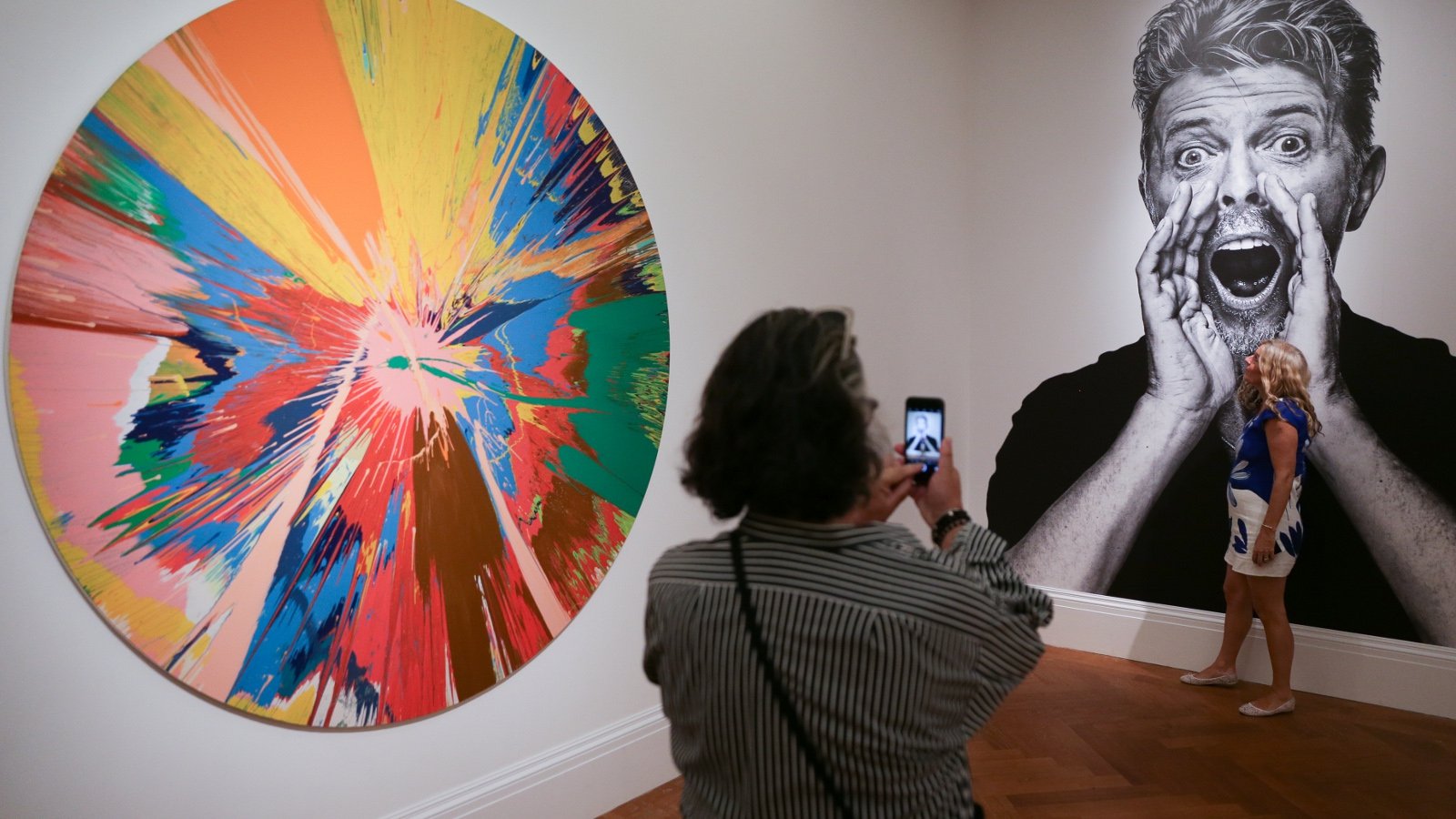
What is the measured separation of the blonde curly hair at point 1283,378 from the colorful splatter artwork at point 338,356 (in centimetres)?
281

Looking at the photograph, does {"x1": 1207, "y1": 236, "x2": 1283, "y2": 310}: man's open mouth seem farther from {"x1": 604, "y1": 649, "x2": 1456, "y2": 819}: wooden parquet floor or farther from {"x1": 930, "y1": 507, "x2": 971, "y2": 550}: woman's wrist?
{"x1": 930, "y1": 507, "x2": 971, "y2": 550}: woman's wrist

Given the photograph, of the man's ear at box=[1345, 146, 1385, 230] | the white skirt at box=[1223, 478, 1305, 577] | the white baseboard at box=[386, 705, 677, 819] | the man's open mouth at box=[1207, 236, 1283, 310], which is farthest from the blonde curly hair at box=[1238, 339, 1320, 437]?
the white baseboard at box=[386, 705, 677, 819]

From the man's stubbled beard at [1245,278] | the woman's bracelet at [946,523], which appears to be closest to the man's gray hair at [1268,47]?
the man's stubbled beard at [1245,278]

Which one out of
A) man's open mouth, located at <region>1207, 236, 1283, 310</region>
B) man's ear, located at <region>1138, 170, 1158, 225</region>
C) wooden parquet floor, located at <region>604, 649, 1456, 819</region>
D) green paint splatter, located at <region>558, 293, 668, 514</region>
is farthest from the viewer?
man's ear, located at <region>1138, 170, 1158, 225</region>

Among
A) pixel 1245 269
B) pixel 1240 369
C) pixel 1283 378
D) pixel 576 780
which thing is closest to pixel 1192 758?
pixel 1283 378

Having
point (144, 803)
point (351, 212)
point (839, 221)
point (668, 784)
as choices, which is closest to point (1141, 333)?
point (839, 221)

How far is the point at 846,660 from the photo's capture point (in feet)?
3.85

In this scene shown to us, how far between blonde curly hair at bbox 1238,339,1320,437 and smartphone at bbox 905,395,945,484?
299 cm

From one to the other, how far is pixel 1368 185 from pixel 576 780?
4.35 m

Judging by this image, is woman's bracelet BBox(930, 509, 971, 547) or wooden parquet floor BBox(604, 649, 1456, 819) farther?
wooden parquet floor BBox(604, 649, 1456, 819)

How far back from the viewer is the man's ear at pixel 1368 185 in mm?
4473

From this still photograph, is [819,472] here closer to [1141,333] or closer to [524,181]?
[524,181]

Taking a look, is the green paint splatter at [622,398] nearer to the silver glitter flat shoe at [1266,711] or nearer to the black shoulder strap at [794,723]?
the black shoulder strap at [794,723]

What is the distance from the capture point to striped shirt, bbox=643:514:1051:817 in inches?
46.4
